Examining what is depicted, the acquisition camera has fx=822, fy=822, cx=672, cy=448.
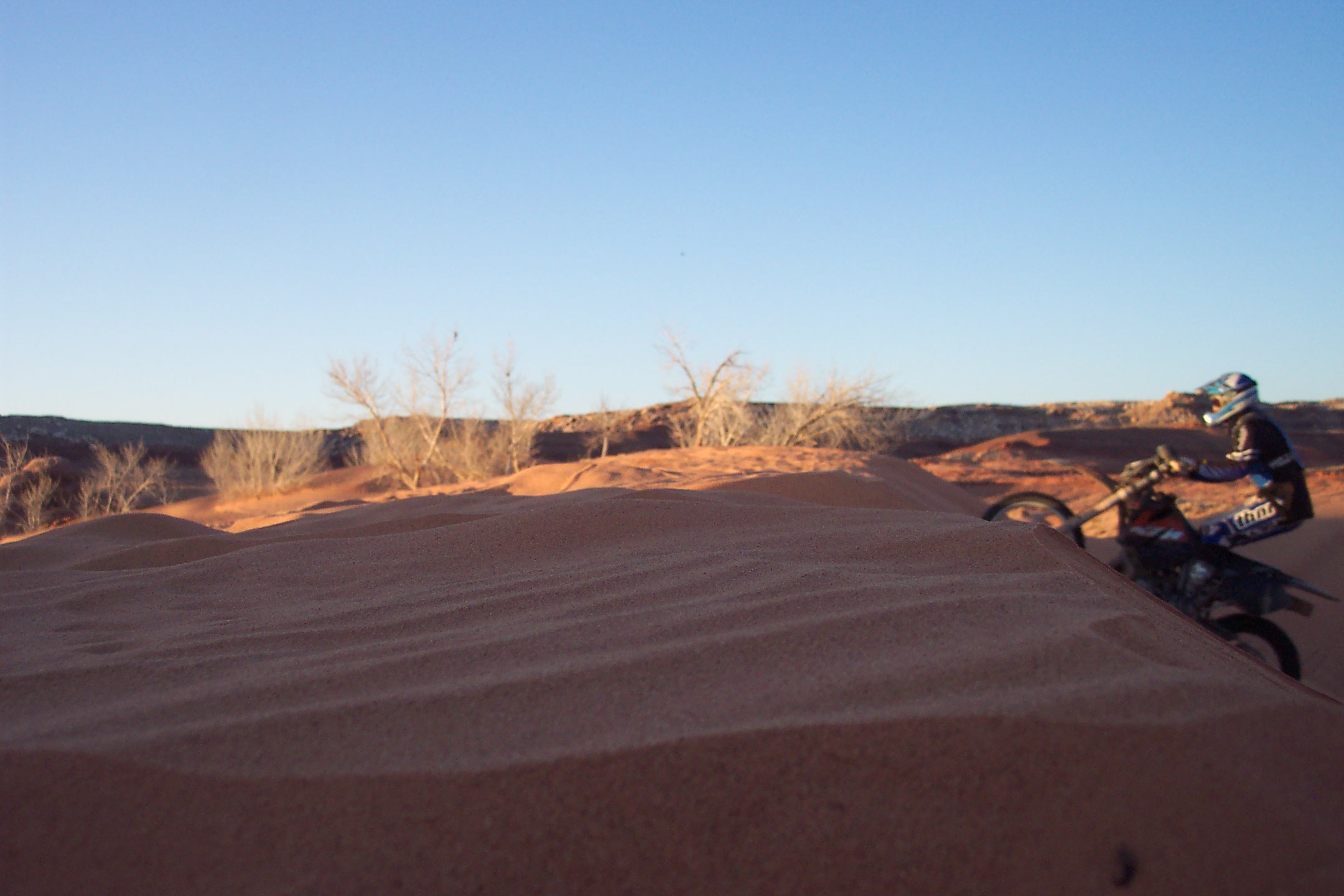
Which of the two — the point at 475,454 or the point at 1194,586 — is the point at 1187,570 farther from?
the point at 475,454

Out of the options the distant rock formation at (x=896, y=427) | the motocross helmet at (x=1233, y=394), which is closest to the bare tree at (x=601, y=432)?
the distant rock formation at (x=896, y=427)

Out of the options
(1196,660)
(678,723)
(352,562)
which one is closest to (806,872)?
(678,723)

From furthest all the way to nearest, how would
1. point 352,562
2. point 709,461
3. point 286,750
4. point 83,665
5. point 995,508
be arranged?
1. point 709,461
2. point 995,508
3. point 352,562
4. point 83,665
5. point 286,750

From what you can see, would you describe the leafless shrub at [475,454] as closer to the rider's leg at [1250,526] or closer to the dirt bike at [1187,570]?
the dirt bike at [1187,570]

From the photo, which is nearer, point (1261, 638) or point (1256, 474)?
point (1261, 638)

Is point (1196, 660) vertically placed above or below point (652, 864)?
above

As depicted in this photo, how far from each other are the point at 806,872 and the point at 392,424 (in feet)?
81.3

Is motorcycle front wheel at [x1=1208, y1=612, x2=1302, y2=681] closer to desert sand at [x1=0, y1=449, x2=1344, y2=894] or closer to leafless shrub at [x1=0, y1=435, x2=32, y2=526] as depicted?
desert sand at [x1=0, y1=449, x2=1344, y2=894]

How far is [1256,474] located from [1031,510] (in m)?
1.20

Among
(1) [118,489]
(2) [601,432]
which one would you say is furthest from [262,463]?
(2) [601,432]

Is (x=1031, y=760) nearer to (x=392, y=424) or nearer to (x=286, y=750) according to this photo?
(x=286, y=750)

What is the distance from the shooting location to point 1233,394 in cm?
465

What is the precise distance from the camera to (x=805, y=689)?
1758mm

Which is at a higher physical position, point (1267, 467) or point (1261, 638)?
point (1267, 467)
